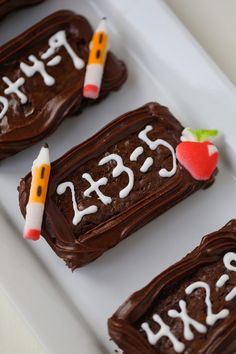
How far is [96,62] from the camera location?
2.99 m

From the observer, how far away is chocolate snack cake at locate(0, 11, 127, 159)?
9.67ft

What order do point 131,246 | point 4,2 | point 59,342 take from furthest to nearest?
point 4,2, point 131,246, point 59,342

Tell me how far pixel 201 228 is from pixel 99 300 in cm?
45

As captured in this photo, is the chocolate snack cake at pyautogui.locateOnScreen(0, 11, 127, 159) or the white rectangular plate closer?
the white rectangular plate

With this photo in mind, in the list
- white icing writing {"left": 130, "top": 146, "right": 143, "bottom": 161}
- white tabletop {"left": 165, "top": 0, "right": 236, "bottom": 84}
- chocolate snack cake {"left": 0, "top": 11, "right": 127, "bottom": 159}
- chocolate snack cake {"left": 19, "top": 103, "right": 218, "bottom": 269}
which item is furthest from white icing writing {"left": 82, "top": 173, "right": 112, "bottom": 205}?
white tabletop {"left": 165, "top": 0, "right": 236, "bottom": 84}

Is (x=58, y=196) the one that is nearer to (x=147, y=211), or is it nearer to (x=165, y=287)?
(x=147, y=211)

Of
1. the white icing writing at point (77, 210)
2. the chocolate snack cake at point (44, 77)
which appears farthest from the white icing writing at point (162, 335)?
the chocolate snack cake at point (44, 77)

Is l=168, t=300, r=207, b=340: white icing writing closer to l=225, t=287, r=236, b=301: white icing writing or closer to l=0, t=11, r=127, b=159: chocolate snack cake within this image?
l=225, t=287, r=236, b=301: white icing writing

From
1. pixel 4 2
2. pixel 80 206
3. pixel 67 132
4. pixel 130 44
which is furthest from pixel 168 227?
pixel 4 2

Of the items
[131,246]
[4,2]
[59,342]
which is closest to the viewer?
[59,342]

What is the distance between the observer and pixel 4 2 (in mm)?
3090

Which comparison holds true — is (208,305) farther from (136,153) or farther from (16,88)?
(16,88)

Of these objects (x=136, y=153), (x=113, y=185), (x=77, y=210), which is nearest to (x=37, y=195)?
(x=77, y=210)

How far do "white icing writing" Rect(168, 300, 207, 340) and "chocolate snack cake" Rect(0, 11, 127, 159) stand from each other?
2.65 feet
